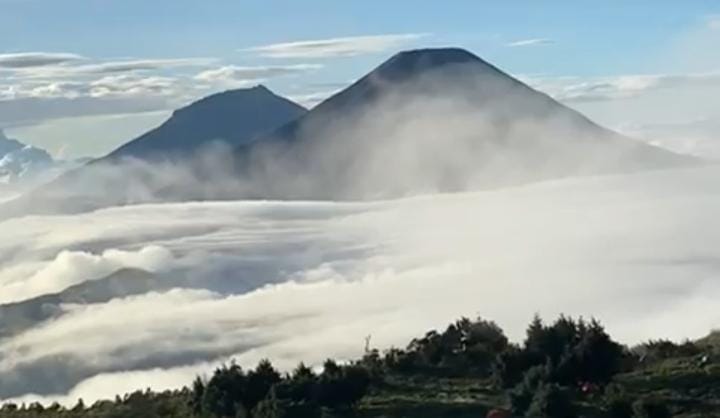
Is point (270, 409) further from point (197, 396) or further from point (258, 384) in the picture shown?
point (197, 396)

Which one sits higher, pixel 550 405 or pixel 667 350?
pixel 667 350

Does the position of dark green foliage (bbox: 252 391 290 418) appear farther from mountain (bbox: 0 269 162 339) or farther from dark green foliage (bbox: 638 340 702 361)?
mountain (bbox: 0 269 162 339)

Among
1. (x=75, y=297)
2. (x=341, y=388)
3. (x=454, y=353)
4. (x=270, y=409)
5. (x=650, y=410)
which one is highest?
(x=75, y=297)

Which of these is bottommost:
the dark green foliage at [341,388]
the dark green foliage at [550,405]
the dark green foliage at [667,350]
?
the dark green foliage at [550,405]

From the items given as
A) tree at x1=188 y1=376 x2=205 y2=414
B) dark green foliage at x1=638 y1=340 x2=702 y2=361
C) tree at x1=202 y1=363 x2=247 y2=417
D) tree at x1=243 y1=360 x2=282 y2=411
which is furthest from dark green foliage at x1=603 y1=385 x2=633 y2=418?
tree at x1=188 y1=376 x2=205 y2=414

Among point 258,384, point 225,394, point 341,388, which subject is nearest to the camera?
point 341,388

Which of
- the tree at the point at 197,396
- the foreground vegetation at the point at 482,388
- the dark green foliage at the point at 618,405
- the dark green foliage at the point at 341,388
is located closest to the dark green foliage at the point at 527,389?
the foreground vegetation at the point at 482,388

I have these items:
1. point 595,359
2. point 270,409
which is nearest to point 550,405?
point 595,359

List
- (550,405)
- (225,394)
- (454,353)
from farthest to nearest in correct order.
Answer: (454,353) < (225,394) < (550,405)

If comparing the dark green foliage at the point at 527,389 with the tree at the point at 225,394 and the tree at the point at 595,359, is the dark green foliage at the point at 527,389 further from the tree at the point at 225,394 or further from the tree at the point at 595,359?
the tree at the point at 225,394
